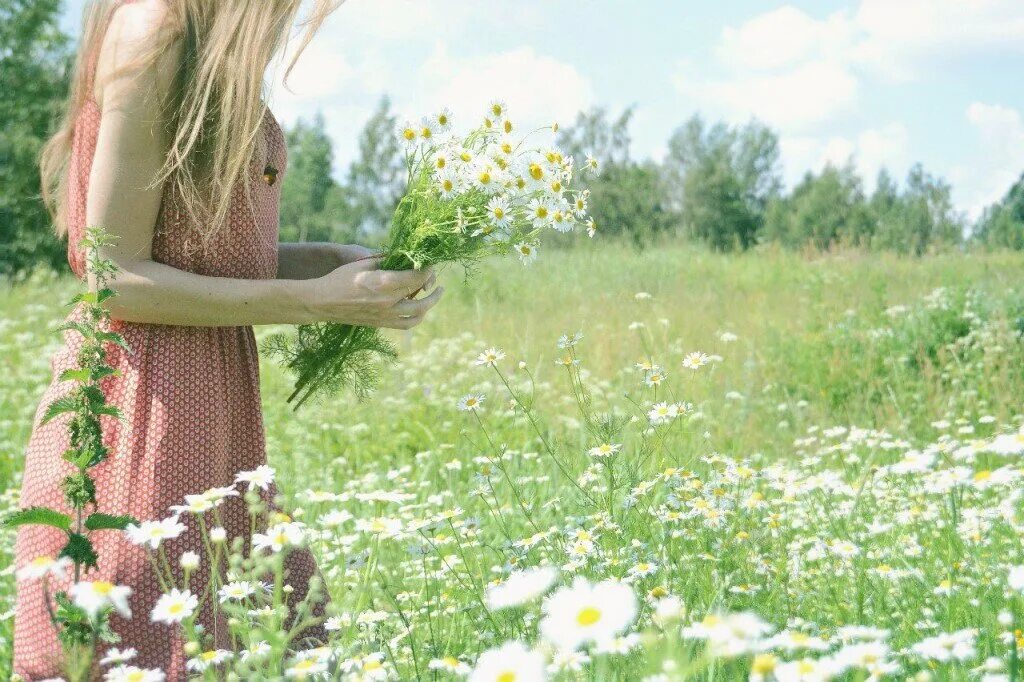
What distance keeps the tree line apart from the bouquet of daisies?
1023 cm

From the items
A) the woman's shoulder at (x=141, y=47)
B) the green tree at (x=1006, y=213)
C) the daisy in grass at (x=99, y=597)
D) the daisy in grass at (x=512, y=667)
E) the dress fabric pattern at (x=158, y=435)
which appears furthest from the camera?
the green tree at (x=1006, y=213)

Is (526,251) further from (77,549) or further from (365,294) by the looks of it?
(77,549)

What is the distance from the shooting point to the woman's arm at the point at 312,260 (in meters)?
2.39

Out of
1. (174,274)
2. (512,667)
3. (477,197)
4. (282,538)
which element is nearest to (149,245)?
(174,274)

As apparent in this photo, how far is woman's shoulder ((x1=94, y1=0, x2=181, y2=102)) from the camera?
1820 millimetres

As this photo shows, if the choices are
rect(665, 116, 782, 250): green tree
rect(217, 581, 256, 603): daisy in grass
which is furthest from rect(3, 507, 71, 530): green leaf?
rect(665, 116, 782, 250): green tree

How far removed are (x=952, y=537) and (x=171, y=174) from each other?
1.75 meters

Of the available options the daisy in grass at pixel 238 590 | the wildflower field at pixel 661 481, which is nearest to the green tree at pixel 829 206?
the wildflower field at pixel 661 481

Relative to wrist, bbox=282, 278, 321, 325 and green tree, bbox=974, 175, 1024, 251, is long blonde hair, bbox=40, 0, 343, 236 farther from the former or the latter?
green tree, bbox=974, 175, 1024, 251

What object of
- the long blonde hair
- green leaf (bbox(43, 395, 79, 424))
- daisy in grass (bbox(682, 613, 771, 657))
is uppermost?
the long blonde hair

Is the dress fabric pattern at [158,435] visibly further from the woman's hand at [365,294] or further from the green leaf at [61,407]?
the green leaf at [61,407]

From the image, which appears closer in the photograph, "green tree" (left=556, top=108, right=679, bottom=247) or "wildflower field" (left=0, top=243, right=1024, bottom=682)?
"wildflower field" (left=0, top=243, right=1024, bottom=682)

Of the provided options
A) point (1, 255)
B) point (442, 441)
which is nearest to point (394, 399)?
point (442, 441)

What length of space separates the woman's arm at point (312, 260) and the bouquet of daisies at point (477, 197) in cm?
17
